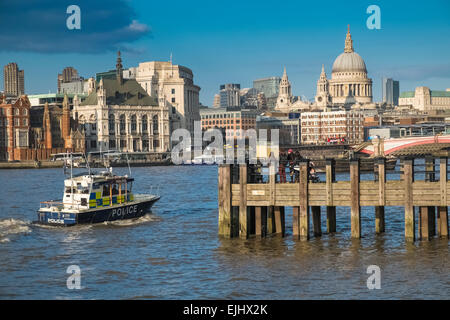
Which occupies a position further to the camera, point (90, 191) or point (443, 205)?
point (90, 191)

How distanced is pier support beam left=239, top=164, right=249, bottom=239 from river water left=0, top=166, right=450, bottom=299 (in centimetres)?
56

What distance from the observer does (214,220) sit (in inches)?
1999

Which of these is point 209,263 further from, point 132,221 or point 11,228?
point 11,228

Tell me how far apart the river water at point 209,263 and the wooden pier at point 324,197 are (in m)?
0.85

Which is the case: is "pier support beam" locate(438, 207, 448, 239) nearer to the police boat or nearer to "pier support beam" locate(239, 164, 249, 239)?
"pier support beam" locate(239, 164, 249, 239)

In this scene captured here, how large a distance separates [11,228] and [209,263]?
18.7m

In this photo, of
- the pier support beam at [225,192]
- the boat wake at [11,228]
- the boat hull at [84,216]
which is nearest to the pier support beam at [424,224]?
the pier support beam at [225,192]

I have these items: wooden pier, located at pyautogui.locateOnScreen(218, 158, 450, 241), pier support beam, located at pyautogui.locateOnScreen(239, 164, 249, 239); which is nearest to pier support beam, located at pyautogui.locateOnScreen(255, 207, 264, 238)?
wooden pier, located at pyautogui.locateOnScreen(218, 158, 450, 241)

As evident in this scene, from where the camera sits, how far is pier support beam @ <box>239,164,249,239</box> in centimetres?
3650

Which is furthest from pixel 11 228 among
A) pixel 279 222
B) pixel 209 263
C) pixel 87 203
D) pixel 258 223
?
pixel 209 263

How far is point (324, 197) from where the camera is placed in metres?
35.7
